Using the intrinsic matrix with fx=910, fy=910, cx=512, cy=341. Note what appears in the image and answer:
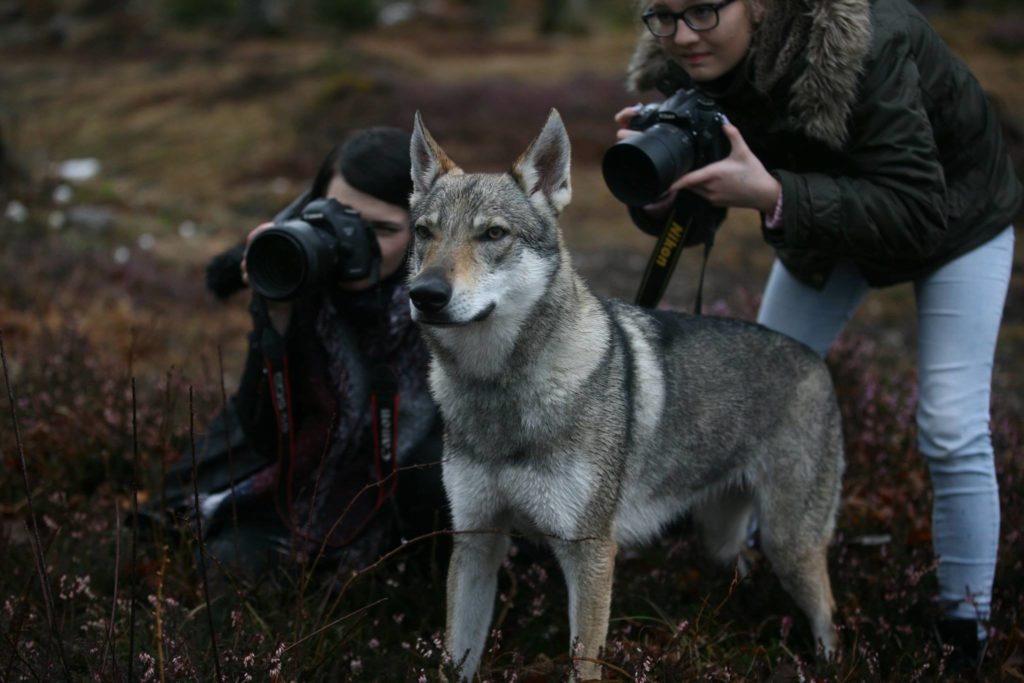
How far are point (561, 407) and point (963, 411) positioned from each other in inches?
62.7

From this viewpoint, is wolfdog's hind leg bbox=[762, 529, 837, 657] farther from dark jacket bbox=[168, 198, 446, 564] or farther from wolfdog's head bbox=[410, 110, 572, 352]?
wolfdog's head bbox=[410, 110, 572, 352]

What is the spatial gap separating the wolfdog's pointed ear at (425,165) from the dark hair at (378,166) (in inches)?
18.1

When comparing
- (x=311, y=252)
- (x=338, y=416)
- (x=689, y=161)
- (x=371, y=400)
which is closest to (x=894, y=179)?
(x=689, y=161)

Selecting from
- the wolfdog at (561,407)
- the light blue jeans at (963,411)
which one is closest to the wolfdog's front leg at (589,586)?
the wolfdog at (561,407)

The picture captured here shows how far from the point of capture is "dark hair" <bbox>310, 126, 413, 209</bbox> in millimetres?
3744

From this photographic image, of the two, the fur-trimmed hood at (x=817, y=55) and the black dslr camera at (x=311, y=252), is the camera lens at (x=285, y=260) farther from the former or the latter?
the fur-trimmed hood at (x=817, y=55)

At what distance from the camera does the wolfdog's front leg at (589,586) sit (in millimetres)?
2967

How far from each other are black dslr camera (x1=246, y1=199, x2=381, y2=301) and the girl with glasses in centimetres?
111

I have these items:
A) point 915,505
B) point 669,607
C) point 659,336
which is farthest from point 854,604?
point 659,336

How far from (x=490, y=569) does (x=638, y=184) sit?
146cm

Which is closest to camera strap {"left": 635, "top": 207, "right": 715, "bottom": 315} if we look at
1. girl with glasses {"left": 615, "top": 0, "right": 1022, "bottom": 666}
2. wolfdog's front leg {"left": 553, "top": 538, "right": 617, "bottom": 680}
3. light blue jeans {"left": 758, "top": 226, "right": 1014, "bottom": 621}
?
girl with glasses {"left": 615, "top": 0, "right": 1022, "bottom": 666}

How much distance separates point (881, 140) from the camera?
3.19m

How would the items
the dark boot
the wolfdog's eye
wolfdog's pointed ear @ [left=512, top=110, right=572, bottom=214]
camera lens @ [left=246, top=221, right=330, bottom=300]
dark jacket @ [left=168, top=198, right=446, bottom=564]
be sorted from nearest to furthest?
the wolfdog's eye
wolfdog's pointed ear @ [left=512, top=110, right=572, bottom=214]
camera lens @ [left=246, top=221, right=330, bottom=300]
the dark boot
dark jacket @ [left=168, top=198, right=446, bottom=564]

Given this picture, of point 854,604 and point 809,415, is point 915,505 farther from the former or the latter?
point 809,415
